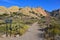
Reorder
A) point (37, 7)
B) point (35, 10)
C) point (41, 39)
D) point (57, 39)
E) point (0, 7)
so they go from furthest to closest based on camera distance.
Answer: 1. point (37, 7)
2. point (35, 10)
3. point (0, 7)
4. point (41, 39)
5. point (57, 39)

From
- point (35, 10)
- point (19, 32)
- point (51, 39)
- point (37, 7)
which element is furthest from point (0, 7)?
point (51, 39)

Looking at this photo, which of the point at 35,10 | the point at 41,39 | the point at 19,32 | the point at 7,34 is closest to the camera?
the point at 41,39

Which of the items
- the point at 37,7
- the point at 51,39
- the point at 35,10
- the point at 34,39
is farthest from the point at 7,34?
the point at 37,7

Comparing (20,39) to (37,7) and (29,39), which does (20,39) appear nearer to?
(29,39)

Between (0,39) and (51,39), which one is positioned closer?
(51,39)

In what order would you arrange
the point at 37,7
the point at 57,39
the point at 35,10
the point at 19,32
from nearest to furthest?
the point at 57,39, the point at 19,32, the point at 35,10, the point at 37,7

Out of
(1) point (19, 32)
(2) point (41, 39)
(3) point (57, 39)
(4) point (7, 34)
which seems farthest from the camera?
(1) point (19, 32)

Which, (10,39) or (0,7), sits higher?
(0,7)

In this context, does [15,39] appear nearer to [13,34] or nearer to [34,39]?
[34,39]

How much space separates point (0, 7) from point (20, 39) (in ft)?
334

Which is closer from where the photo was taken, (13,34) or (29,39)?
(29,39)

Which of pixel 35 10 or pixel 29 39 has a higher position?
pixel 35 10

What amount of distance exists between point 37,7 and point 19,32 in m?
137

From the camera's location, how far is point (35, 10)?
494ft
